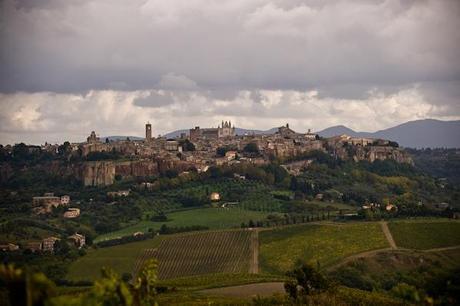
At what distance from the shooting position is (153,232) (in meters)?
95.6

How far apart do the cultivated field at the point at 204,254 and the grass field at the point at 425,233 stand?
1826cm

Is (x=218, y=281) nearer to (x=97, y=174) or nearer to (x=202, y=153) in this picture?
(x=97, y=174)

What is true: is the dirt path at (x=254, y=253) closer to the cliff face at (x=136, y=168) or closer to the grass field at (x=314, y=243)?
the grass field at (x=314, y=243)

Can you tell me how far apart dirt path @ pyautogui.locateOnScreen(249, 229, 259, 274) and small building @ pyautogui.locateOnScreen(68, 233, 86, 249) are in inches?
937

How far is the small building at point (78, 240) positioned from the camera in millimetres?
93938

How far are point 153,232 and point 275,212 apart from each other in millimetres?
22545

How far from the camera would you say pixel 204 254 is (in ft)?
273

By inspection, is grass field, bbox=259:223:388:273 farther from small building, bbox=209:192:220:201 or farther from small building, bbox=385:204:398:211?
small building, bbox=209:192:220:201

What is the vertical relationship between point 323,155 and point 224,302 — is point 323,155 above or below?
above

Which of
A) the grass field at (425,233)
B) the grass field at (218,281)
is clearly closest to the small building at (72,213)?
the grass field at (218,281)

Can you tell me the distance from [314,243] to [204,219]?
91.2 feet

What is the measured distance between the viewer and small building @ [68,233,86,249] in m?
93.9

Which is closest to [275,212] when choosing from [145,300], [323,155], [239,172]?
[239,172]

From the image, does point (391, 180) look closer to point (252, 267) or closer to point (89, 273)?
point (252, 267)
